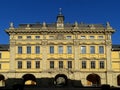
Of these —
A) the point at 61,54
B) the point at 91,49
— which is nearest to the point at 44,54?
the point at 61,54

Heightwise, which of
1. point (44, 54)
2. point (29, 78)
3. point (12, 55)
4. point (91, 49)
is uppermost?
point (91, 49)

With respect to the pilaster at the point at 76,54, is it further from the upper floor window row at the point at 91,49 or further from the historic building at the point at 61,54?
the upper floor window row at the point at 91,49

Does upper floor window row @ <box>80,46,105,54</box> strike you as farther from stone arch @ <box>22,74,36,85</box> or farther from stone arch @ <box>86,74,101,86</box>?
stone arch @ <box>22,74,36,85</box>

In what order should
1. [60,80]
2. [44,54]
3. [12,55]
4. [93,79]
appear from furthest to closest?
[60,80] < [93,79] < [12,55] < [44,54]

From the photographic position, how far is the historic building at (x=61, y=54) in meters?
67.7

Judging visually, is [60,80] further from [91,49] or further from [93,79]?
[91,49]

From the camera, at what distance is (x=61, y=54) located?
224 feet

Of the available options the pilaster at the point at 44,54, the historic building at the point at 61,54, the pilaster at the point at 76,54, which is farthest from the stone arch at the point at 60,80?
the pilaster at the point at 44,54

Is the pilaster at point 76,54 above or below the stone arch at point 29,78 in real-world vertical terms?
above

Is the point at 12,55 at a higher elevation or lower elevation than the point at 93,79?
higher

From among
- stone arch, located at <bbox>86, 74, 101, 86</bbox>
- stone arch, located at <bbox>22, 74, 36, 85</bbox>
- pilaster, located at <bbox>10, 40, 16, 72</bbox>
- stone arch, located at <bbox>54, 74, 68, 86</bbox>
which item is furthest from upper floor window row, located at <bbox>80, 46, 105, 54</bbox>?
pilaster, located at <bbox>10, 40, 16, 72</bbox>

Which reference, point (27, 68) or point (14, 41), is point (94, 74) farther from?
point (14, 41)

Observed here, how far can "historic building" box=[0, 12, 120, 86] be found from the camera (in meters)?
67.7

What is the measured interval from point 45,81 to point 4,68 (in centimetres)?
1055
